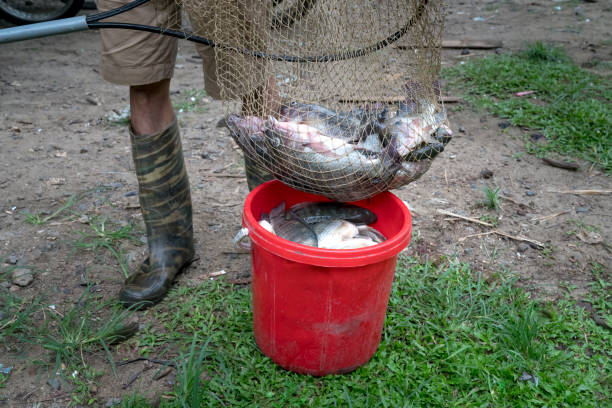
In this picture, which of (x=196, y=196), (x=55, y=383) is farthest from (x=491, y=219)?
(x=55, y=383)

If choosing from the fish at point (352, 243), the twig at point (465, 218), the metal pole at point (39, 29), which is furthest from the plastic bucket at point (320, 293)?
the twig at point (465, 218)

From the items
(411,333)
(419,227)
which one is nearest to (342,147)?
(411,333)

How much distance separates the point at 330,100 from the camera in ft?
6.45

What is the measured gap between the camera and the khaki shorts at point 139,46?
1803 millimetres

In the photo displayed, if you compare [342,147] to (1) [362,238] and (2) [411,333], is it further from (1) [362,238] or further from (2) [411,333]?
(2) [411,333]

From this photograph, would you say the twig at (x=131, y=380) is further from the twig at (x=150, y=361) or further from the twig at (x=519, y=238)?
the twig at (x=519, y=238)

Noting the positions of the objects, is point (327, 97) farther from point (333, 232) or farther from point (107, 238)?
point (107, 238)

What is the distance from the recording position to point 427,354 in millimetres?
1874

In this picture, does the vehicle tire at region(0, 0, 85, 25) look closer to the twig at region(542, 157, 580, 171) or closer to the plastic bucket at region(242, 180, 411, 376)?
the plastic bucket at region(242, 180, 411, 376)

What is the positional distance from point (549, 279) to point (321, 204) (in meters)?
1.17

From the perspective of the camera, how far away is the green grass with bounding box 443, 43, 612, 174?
132 inches

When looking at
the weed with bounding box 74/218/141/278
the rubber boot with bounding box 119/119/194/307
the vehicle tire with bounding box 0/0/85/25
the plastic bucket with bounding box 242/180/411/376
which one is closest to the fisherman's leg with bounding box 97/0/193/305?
the rubber boot with bounding box 119/119/194/307

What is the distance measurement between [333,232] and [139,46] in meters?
0.98

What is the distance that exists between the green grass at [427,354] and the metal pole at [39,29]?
1.09m
